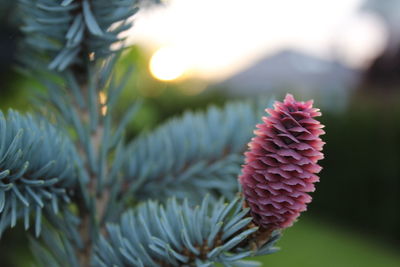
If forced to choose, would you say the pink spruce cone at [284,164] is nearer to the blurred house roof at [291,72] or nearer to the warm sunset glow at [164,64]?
the warm sunset glow at [164,64]

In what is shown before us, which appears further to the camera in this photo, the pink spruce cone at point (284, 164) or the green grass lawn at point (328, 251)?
the green grass lawn at point (328, 251)

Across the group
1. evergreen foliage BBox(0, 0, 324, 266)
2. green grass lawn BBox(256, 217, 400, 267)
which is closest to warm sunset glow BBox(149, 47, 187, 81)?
evergreen foliage BBox(0, 0, 324, 266)

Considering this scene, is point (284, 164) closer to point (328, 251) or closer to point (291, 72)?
point (328, 251)

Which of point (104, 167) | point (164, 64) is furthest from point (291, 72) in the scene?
point (104, 167)

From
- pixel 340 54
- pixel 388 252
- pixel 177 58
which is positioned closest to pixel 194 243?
pixel 177 58

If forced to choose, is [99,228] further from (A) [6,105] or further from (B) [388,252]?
(B) [388,252]

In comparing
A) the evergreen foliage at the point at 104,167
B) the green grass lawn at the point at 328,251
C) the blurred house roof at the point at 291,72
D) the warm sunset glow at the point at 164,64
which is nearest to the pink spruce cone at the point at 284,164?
the evergreen foliage at the point at 104,167

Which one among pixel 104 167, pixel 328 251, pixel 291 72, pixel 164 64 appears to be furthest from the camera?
pixel 291 72
